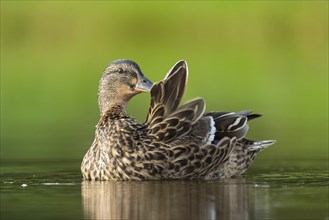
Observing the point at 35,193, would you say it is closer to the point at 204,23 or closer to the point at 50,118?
the point at 50,118

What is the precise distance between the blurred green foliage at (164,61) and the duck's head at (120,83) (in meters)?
1.68

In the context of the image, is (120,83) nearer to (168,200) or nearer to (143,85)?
(143,85)

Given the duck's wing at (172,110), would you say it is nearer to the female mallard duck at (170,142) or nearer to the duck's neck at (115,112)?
the female mallard duck at (170,142)

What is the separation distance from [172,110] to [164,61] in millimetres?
18592

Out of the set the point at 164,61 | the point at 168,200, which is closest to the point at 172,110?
the point at 168,200

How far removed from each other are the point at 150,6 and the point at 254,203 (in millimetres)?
28272

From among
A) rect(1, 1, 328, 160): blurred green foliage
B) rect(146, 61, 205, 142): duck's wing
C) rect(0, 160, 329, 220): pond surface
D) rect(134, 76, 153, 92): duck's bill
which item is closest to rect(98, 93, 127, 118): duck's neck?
rect(134, 76, 153, 92): duck's bill

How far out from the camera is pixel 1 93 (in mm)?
25047

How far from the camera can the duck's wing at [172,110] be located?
11875mm

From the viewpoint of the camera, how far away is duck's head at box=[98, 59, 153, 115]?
12773 mm

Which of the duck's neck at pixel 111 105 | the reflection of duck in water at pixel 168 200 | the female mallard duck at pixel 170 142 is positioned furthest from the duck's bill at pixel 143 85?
the reflection of duck in water at pixel 168 200

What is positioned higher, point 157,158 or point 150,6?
point 150,6

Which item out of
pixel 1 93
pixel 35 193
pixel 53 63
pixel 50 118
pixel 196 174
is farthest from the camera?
pixel 53 63

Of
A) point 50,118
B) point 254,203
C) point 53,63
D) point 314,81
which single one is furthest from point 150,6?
point 254,203
